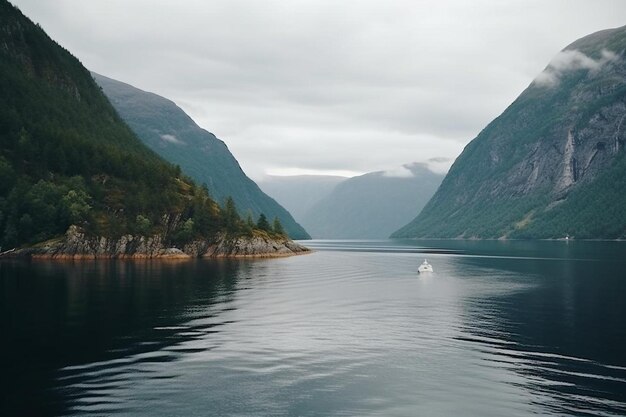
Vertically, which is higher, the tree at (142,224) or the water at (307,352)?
the tree at (142,224)

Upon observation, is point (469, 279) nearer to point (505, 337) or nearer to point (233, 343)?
point (505, 337)

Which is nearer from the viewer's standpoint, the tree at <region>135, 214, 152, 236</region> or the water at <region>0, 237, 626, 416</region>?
the water at <region>0, 237, 626, 416</region>

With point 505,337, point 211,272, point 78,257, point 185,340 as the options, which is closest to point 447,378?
point 505,337

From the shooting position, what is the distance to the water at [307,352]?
1350 inches

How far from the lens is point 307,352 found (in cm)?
4859

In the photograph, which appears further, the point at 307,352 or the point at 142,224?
the point at 142,224

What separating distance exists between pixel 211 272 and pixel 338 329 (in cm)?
8044

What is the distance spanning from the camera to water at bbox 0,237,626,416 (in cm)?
3428

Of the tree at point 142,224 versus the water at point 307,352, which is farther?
the tree at point 142,224

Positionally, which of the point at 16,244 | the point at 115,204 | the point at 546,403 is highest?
the point at 115,204

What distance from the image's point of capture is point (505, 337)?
184 ft

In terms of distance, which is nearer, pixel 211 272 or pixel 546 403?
pixel 546 403

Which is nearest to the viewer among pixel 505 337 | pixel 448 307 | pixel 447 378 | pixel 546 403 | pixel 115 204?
pixel 546 403

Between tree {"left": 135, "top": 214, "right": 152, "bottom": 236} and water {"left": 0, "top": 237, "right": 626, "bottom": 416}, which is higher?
tree {"left": 135, "top": 214, "right": 152, "bottom": 236}
